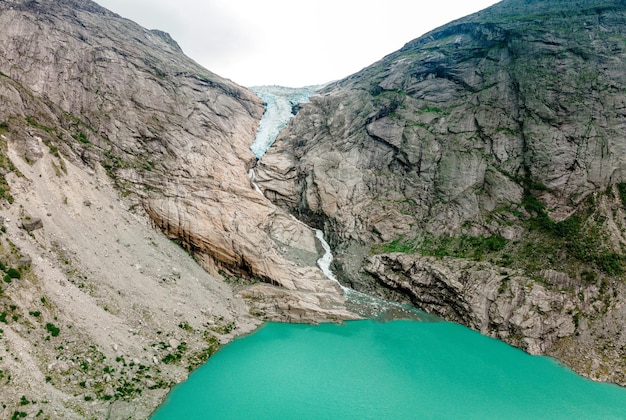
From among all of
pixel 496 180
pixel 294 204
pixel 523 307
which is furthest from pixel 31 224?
pixel 496 180

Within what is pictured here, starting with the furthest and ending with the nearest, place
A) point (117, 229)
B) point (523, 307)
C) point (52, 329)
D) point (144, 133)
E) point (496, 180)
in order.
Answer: point (144, 133), point (496, 180), point (117, 229), point (523, 307), point (52, 329)

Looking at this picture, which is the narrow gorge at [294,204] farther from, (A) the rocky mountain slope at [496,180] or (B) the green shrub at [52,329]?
(A) the rocky mountain slope at [496,180]

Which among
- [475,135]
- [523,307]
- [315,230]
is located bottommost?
[523,307]

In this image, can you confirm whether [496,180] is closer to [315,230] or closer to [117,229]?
[315,230]

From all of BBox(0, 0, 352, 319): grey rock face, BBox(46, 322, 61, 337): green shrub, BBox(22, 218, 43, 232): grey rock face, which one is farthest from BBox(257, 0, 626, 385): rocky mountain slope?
BBox(22, 218, 43, 232): grey rock face

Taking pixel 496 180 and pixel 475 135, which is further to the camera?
pixel 475 135

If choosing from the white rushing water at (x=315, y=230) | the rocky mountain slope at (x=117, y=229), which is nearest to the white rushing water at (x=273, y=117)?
the white rushing water at (x=315, y=230)
